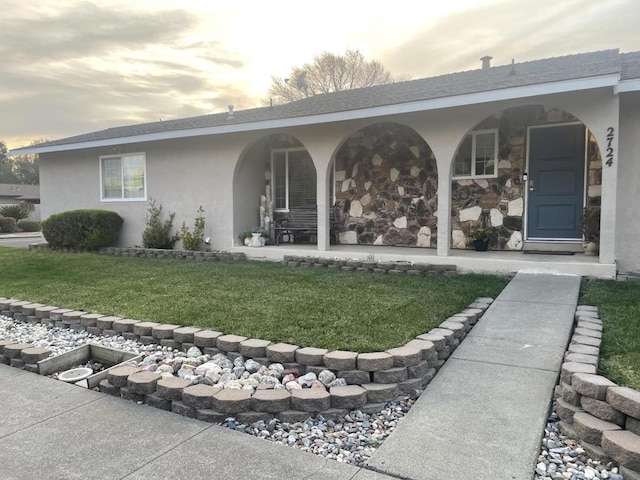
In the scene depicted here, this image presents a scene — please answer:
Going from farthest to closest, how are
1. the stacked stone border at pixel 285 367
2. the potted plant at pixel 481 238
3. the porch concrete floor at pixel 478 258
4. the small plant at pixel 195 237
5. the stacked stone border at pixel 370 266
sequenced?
1. the small plant at pixel 195 237
2. the potted plant at pixel 481 238
3. the stacked stone border at pixel 370 266
4. the porch concrete floor at pixel 478 258
5. the stacked stone border at pixel 285 367

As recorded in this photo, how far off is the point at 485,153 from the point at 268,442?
293 inches

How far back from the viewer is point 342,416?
2814mm

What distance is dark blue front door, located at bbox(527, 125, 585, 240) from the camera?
7.64 m

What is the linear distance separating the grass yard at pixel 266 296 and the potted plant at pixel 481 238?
1689mm

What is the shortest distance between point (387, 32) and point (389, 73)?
39.3ft

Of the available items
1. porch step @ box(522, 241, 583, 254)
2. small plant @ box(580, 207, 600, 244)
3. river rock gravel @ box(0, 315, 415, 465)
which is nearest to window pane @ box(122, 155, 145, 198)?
river rock gravel @ box(0, 315, 415, 465)

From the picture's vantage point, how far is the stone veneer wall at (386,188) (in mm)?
9117

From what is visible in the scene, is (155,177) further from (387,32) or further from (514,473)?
(514,473)

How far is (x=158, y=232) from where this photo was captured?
10.2 m

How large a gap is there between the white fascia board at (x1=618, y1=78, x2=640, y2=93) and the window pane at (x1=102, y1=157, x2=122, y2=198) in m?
10.7

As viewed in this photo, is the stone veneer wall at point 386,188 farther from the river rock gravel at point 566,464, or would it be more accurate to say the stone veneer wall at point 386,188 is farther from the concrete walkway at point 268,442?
the river rock gravel at point 566,464

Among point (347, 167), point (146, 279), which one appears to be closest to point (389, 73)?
point (347, 167)

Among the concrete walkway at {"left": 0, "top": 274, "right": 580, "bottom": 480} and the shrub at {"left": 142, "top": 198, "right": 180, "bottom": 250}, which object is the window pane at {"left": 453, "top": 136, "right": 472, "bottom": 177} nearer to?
the concrete walkway at {"left": 0, "top": 274, "right": 580, "bottom": 480}

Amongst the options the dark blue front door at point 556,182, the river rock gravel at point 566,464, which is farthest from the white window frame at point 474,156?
the river rock gravel at point 566,464
